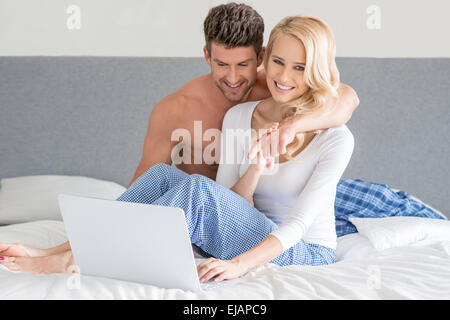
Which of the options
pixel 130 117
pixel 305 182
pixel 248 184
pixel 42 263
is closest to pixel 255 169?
pixel 248 184

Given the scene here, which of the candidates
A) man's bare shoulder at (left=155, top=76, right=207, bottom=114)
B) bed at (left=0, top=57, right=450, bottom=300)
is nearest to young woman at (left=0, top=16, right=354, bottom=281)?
man's bare shoulder at (left=155, top=76, right=207, bottom=114)

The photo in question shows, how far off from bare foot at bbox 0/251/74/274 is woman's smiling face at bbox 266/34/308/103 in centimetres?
75

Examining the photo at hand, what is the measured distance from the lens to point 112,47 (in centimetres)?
271

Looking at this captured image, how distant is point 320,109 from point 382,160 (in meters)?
1.18

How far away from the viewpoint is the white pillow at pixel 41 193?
2.17 metres

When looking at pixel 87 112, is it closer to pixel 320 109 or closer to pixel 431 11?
pixel 320 109

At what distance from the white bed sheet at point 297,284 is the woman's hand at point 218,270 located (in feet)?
0.06

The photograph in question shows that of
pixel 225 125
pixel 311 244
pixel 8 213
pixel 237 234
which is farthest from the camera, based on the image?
pixel 8 213

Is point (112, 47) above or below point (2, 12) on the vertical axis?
below

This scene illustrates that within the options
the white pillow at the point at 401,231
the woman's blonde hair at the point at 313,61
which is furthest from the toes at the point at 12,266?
the white pillow at the point at 401,231

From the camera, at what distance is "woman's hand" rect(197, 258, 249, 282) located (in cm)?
118

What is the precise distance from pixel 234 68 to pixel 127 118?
1055mm

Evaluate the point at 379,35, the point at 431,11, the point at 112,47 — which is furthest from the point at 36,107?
the point at 431,11

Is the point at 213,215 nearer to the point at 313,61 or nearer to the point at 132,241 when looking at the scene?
the point at 132,241
